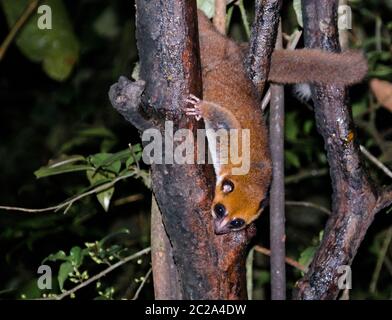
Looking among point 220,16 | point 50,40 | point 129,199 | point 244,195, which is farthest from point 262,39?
point 50,40

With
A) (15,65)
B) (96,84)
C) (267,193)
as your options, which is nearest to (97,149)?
(96,84)

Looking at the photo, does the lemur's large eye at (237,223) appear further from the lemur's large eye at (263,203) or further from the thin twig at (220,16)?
the thin twig at (220,16)

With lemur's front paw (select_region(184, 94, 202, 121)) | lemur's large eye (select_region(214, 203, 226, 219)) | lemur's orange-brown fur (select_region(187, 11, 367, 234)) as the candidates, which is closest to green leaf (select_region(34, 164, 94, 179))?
lemur's orange-brown fur (select_region(187, 11, 367, 234))

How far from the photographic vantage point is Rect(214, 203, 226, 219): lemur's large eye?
3.16m

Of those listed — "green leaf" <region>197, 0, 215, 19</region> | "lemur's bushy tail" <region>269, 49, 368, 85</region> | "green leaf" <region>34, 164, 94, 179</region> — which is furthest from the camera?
"green leaf" <region>197, 0, 215, 19</region>

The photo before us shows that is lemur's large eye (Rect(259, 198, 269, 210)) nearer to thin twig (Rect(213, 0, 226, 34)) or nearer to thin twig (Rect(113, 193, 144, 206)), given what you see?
thin twig (Rect(213, 0, 226, 34))

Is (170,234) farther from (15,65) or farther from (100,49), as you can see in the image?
(15,65)

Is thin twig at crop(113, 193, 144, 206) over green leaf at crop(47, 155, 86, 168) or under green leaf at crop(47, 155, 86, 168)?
under

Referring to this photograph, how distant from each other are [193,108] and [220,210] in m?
0.74

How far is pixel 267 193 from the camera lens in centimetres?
372

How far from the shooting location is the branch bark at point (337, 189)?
299 cm

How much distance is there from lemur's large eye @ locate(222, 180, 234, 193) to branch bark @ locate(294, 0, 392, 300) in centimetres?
66

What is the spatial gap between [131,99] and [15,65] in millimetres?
5887

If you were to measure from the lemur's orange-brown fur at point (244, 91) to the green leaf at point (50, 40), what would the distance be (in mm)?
1652
